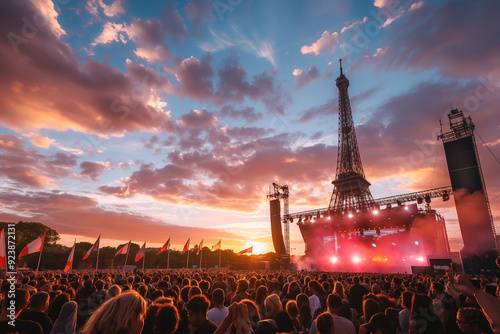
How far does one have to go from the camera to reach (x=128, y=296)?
2135 millimetres

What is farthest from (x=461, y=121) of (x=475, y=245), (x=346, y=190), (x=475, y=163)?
(x=346, y=190)

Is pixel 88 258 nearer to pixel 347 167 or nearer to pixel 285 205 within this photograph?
pixel 285 205

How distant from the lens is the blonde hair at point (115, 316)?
6.40ft

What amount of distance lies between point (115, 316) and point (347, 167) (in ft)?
213

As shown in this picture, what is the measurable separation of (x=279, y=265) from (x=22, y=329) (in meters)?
44.7

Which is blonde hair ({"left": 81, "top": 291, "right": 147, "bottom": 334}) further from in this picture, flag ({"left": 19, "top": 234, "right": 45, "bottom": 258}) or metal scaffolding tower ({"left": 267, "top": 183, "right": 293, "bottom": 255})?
metal scaffolding tower ({"left": 267, "top": 183, "right": 293, "bottom": 255})

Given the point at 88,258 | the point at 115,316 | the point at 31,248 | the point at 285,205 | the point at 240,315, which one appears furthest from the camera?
the point at 88,258

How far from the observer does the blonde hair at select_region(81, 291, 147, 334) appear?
1951 millimetres

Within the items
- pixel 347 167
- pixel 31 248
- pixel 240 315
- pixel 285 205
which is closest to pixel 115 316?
pixel 240 315

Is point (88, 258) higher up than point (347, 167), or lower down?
lower down

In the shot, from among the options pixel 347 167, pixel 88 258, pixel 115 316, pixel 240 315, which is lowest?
pixel 88 258

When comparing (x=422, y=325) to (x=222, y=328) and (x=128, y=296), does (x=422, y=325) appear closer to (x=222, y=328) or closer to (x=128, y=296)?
(x=222, y=328)

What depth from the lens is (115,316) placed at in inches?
79.2

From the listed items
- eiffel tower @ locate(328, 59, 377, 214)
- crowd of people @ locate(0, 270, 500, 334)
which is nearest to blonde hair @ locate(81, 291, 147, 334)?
crowd of people @ locate(0, 270, 500, 334)
